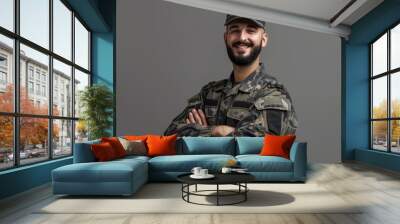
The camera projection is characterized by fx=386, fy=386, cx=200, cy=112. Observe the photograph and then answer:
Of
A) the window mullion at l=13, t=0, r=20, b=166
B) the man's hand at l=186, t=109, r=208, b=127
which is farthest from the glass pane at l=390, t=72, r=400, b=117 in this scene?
the window mullion at l=13, t=0, r=20, b=166

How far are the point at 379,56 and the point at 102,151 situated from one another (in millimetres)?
6801

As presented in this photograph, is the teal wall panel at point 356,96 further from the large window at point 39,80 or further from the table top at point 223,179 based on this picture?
the large window at point 39,80

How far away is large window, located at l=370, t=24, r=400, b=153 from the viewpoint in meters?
8.13

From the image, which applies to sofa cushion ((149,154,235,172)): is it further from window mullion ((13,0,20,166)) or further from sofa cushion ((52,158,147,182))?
window mullion ((13,0,20,166))

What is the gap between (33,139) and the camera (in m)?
5.74

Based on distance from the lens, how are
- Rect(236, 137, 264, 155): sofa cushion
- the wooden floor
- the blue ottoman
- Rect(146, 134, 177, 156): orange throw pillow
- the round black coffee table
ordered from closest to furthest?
the wooden floor, the round black coffee table, the blue ottoman, Rect(146, 134, 177, 156): orange throw pillow, Rect(236, 137, 264, 155): sofa cushion

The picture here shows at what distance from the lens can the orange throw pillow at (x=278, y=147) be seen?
6.36 meters


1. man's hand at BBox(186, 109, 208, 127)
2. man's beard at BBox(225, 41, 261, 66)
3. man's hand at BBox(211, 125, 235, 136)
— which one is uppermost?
man's beard at BBox(225, 41, 261, 66)

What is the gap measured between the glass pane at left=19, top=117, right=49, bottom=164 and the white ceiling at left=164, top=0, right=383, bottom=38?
4.02 m

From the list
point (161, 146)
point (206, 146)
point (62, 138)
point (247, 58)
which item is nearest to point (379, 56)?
point (247, 58)

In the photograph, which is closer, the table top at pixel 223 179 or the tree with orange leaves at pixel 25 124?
the table top at pixel 223 179

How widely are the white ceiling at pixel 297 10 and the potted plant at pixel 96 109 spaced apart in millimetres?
2549

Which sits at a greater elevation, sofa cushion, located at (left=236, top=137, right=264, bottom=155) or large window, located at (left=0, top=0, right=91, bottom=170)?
large window, located at (left=0, top=0, right=91, bottom=170)

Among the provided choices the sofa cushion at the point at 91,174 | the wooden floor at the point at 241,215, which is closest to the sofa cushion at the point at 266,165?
the wooden floor at the point at 241,215
